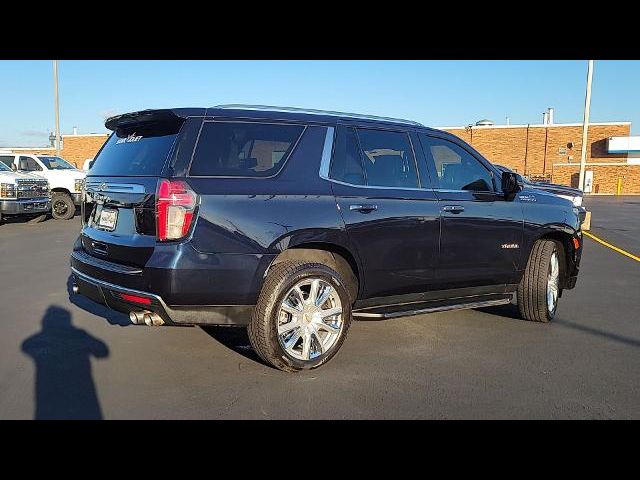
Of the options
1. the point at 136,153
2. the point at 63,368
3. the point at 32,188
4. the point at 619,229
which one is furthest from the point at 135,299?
the point at 619,229

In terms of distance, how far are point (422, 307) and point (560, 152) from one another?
4397 cm

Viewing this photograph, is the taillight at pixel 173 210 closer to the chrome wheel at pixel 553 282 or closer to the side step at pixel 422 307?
the side step at pixel 422 307

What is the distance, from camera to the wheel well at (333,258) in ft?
13.7

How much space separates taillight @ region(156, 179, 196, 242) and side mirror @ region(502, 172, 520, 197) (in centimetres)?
318

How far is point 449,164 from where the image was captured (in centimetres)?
529

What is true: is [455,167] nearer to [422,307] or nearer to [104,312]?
[422,307]

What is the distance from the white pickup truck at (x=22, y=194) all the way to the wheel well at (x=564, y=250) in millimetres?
13235

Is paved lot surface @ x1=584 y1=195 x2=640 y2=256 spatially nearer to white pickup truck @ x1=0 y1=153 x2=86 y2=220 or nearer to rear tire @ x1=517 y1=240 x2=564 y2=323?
rear tire @ x1=517 y1=240 x2=564 y2=323

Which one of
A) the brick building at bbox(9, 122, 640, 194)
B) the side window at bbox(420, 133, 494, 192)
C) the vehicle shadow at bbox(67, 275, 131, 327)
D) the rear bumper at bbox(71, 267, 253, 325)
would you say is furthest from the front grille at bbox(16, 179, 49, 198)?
the brick building at bbox(9, 122, 640, 194)

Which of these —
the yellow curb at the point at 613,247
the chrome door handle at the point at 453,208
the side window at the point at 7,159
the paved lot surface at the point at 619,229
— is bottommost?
the yellow curb at the point at 613,247

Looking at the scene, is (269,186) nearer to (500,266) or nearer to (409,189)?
(409,189)

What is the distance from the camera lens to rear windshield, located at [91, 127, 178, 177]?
3.88 meters

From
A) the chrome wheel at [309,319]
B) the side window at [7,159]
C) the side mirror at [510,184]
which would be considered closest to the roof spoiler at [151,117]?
the chrome wheel at [309,319]
